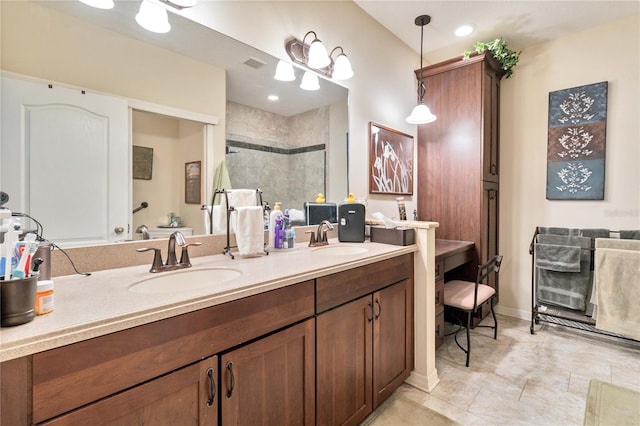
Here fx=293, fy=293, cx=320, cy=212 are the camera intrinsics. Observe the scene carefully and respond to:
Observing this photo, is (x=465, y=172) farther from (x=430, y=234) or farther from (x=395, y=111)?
(x=430, y=234)

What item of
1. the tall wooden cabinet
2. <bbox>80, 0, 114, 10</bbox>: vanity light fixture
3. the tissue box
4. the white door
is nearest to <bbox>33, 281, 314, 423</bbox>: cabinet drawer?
the white door

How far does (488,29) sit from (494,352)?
2.82 metres

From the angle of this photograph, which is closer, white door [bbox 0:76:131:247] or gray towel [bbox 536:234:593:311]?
white door [bbox 0:76:131:247]

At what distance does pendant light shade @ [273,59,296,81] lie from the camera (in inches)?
72.8

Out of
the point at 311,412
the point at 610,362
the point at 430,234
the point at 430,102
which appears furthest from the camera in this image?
the point at 430,102

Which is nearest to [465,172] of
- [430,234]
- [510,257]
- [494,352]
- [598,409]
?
[510,257]

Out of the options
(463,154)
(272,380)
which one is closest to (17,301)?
(272,380)

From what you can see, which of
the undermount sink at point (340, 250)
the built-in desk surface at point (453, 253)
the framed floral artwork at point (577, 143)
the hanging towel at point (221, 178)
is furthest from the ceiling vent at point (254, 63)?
the framed floral artwork at point (577, 143)

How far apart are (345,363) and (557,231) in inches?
95.7

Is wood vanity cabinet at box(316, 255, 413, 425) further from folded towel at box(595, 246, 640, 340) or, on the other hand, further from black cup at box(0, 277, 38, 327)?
folded towel at box(595, 246, 640, 340)

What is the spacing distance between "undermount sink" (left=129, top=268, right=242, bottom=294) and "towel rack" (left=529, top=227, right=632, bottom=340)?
271 cm

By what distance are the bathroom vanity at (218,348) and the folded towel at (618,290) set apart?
1.74m

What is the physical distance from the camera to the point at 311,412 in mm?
1214

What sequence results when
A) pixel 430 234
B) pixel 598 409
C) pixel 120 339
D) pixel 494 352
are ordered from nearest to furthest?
pixel 120 339 < pixel 598 409 < pixel 430 234 < pixel 494 352
